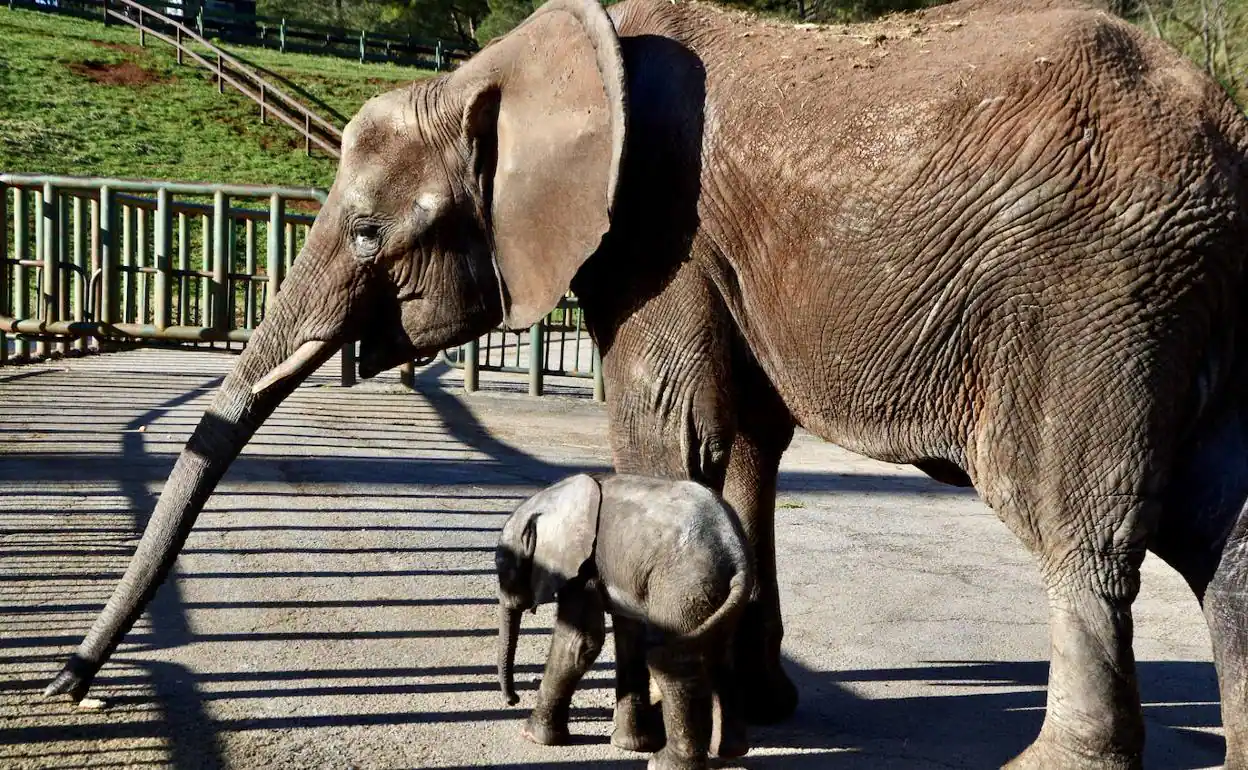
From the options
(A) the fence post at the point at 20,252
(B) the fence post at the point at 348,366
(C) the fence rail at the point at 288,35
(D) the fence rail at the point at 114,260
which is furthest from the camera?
(C) the fence rail at the point at 288,35

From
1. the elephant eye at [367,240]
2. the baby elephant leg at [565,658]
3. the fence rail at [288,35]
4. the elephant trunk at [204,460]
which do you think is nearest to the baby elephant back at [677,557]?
the baby elephant leg at [565,658]

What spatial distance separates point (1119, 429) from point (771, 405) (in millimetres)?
1446

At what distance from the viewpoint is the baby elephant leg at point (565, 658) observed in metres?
4.18

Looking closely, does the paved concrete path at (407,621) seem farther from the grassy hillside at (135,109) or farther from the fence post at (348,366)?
the grassy hillside at (135,109)

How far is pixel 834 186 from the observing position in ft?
12.6

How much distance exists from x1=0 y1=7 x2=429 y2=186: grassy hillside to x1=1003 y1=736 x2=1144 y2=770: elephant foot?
31371mm

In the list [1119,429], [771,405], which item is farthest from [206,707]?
[1119,429]

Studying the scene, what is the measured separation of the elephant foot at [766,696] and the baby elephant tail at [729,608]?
106 centimetres

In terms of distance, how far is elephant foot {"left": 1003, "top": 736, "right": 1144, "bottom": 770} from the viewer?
3738mm

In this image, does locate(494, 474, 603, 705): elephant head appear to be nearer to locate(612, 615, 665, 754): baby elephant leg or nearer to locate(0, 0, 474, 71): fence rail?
locate(612, 615, 665, 754): baby elephant leg

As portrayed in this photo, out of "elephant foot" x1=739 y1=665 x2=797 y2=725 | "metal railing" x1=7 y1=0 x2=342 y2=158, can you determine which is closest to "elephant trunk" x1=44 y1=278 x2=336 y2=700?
"elephant foot" x1=739 y1=665 x2=797 y2=725

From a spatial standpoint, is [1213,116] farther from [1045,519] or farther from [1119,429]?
[1045,519]

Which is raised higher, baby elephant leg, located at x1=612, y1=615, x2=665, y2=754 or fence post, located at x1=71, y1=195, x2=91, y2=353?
fence post, located at x1=71, y1=195, x2=91, y2=353

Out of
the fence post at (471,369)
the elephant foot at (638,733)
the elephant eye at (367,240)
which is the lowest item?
the fence post at (471,369)
